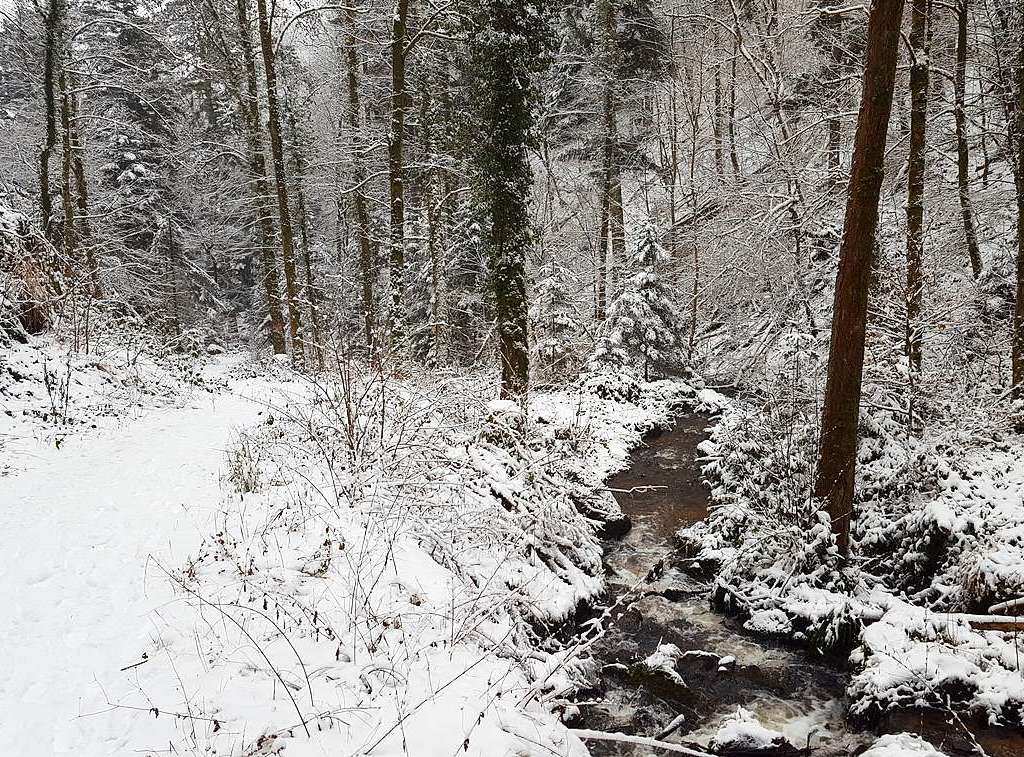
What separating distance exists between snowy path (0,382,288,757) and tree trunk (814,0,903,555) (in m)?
7.16

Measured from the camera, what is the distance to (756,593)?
303 inches

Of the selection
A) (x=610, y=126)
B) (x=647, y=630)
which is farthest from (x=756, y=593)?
→ (x=610, y=126)

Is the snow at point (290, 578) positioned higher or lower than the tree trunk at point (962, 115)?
lower

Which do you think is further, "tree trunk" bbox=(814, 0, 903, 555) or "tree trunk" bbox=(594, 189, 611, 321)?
"tree trunk" bbox=(594, 189, 611, 321)

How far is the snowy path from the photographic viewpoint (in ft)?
9.73

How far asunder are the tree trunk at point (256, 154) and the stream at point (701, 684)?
1438 cm

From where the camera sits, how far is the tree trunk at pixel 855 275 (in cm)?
684

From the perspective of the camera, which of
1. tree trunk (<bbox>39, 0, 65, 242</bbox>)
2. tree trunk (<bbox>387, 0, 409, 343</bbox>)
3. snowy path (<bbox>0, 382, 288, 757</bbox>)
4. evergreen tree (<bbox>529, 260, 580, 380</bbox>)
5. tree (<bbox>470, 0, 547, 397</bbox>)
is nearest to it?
snowy path (<bbox>0, 382, 288, 757</bbox>)

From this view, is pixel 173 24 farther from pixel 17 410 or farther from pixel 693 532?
pixel 693 532

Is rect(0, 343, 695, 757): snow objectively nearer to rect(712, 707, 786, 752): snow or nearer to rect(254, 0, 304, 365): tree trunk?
rect(712, 707, 786, 752): snow

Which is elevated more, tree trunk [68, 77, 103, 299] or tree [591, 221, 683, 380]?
tree trunk [68, 77, 103, 299]

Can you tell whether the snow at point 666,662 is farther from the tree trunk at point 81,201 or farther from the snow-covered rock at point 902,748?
the tree trunk at point 81,201

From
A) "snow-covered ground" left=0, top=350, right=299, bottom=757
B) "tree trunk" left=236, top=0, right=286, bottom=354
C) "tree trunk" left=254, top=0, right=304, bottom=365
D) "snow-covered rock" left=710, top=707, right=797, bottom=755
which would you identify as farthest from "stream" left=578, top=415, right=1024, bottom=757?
"tree trunk" left=236, top=0, right=286, bottom=354

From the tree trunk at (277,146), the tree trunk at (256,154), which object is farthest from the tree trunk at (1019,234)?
the tree trunk at (256,154)
